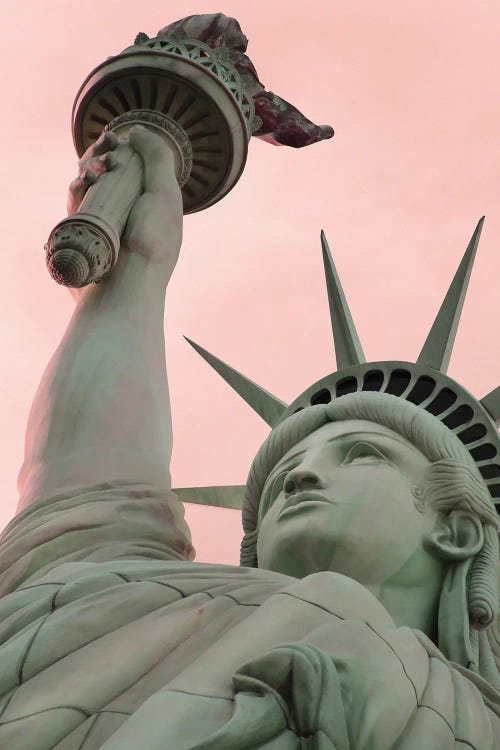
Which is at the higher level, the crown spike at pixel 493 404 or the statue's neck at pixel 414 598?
the crown spike at pixel 493 404

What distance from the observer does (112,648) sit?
5.80 meters

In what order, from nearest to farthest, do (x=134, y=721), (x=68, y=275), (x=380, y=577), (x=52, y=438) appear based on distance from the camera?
(x=134, y=721) < (x=380, y=577) < (x=52, y=438) < (x=68, y=275)

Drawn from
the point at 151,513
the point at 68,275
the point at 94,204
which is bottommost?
the point at 151,513

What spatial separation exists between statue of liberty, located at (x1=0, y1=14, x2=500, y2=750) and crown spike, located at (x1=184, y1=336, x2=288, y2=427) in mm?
20

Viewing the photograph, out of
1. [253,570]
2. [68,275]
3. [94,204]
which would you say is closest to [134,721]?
[253,570]

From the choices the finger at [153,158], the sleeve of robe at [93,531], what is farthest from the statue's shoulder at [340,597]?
the finger at [153,158]

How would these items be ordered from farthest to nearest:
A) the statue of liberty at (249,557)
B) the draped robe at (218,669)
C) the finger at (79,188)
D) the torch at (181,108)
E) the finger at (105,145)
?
the torch at (181,108)
the finger at (105,145)
the finger at (79,188)
the statue of liberty at (249,557)
the draped robe at (218,669)

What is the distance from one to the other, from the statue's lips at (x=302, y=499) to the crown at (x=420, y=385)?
4.40ft

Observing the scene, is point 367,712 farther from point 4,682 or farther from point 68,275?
point 68,275

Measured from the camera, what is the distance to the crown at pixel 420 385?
8.51 meters

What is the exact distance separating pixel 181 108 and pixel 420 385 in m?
3.14

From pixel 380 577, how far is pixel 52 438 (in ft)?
6.90

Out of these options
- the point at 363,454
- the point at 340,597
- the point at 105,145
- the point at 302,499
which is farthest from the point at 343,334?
the point at 340,597

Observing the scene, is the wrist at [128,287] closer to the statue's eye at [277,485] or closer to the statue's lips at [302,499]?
the statue's eye at [277,485]
